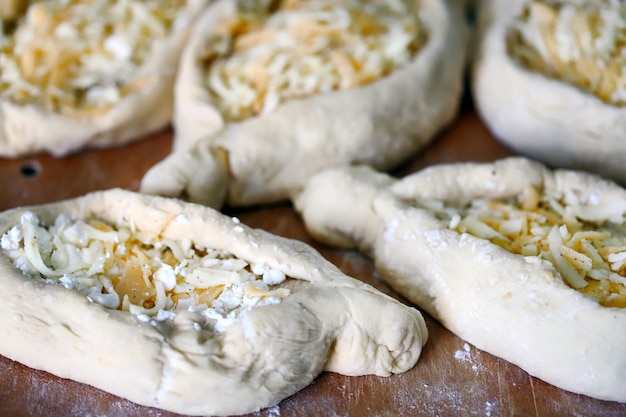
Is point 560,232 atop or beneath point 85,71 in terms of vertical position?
beneath

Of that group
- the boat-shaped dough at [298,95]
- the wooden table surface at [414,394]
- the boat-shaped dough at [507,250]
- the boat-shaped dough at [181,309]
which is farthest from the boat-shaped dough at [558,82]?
the boat-shaped dough at [181,309]

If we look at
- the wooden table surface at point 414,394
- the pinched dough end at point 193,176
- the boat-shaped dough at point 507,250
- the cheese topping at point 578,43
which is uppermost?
the cheese topping at point 578,43

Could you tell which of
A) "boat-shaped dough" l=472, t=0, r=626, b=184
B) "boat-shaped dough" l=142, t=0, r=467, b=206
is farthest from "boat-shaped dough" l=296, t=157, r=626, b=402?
"boat-shaped dough" l=472, t=0, r=626, b=184

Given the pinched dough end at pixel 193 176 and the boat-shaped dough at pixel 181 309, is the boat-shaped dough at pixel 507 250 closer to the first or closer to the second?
the boat-shaped dough at pixel 181 309

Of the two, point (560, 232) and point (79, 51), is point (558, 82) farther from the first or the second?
point (79, 51)

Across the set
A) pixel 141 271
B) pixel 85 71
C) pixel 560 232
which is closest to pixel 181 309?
pixel 141 271

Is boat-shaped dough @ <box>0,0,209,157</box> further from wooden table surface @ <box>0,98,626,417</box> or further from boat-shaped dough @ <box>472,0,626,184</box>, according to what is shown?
boat-shaped dough @ <box>472,0,626,184</box>

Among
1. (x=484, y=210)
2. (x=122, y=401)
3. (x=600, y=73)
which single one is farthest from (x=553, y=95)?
(x=122, y=401)
